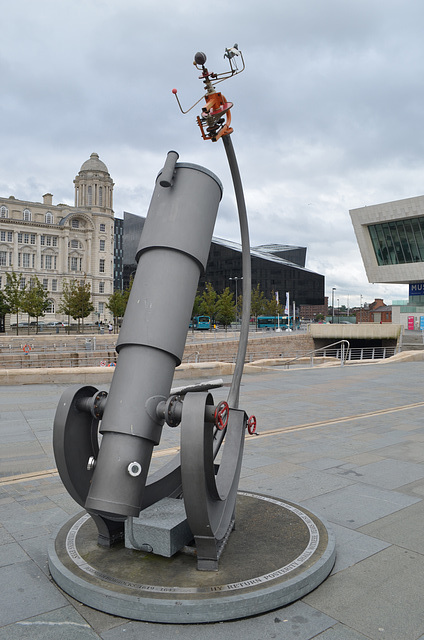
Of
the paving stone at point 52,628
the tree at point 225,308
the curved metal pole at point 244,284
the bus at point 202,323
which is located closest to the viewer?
the paving stone at point 52,628

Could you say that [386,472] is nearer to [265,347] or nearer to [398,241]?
[265,347]

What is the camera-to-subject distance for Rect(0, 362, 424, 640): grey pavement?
11.5 feet

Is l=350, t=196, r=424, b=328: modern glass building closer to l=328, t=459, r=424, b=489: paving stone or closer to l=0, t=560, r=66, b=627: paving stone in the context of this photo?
l=328, t=459, r=424, b=489: paving stone

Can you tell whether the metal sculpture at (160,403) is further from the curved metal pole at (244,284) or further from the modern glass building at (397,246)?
the modern glass building at (397,246)

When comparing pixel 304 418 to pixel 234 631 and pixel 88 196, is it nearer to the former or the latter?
pixel 234 631

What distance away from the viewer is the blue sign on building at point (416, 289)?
2307 inches

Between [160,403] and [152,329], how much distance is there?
580 millimetres

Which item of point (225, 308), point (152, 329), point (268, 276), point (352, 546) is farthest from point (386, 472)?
point (268, 276)

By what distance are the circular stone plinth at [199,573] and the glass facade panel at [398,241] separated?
5556 cm

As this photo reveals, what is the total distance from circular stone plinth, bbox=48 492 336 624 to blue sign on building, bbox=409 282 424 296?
58578 millimetres

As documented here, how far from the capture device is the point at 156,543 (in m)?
4.23

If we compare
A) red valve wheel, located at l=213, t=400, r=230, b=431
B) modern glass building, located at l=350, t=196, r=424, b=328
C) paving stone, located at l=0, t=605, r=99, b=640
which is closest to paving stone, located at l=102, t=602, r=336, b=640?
paving stone, located at l=0, t=605, r=99, b=640

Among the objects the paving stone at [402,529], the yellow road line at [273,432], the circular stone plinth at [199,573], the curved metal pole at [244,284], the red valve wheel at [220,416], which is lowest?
the yellow road line at [273,432]

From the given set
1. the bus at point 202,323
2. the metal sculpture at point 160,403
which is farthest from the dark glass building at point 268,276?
the metal sculpture at point 160,403
